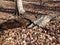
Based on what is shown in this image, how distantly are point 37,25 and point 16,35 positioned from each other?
1269mm

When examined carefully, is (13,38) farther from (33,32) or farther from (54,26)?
(54,26)

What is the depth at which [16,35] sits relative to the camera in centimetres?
779

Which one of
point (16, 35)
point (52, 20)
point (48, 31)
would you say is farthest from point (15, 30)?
point (52, 20)

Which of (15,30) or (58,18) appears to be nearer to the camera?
(15,30)

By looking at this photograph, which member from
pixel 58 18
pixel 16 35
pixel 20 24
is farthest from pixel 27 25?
pixel 58 18

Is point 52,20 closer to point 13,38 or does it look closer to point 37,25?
point 37,25

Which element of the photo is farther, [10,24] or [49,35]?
[10,24]

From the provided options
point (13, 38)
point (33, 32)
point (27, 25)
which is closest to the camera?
point (13, 38)

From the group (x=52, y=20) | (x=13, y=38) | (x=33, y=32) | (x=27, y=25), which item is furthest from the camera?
(x=52, y=20)

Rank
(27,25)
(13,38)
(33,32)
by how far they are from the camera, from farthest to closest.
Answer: (27,25)
(33,32)
(13,38)

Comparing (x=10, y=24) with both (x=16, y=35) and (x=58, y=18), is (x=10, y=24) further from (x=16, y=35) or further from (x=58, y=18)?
(x=58, y=18)

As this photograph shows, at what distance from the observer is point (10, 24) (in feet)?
30.2

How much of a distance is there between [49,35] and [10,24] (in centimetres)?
248

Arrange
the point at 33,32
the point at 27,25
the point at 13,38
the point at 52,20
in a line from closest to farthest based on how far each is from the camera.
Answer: the point at 13,38
the point at 33,32
the point at 27,25
the point at 52,20
